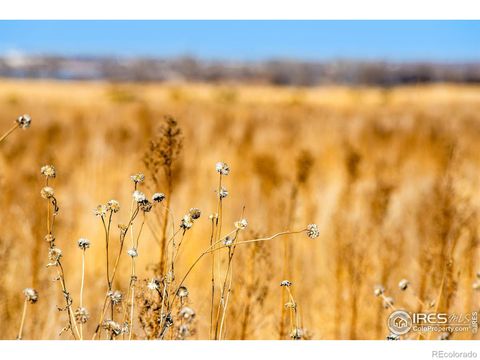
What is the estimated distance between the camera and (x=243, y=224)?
1.44 meters

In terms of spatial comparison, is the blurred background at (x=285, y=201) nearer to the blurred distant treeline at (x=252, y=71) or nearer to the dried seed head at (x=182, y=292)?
the dried seed head at (x=182, y=292)

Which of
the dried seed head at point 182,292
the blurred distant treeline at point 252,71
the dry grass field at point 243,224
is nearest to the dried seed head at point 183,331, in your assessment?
the dry grass field at point 243,224

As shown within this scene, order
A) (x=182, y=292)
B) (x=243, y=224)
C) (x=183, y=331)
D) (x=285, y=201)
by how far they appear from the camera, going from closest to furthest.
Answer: (x=243, y=224) < (x=182, y=292) < (x=183, y=331) < (x=285, y=201)

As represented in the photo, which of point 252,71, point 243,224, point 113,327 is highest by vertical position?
point 252,71

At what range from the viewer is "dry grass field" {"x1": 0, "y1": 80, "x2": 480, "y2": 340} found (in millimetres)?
1957

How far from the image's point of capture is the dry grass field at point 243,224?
1.96 meters

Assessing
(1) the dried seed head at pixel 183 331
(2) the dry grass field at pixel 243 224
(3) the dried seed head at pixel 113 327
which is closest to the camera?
(3) the dried seed head at pixel 113 327


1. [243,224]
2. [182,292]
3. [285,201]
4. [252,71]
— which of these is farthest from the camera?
[252,71]

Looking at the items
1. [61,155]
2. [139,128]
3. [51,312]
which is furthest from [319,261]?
[139,128]

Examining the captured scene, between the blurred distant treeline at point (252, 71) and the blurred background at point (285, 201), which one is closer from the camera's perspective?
the blurred background at point (285, 201)

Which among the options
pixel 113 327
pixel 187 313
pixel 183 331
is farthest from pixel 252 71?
pixel 113 327

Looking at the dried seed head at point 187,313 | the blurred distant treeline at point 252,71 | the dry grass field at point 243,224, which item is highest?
the blurred distant treeline at point 252,71

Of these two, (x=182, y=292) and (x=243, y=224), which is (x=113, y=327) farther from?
(x=243, y=224)

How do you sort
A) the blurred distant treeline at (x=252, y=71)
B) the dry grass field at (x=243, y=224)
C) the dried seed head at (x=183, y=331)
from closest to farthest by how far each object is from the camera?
the dried seed head at (x=183, y=331) → the dry grass field at (x=243, y=224) → the blurred distant treeline at (x=252, y=71)
